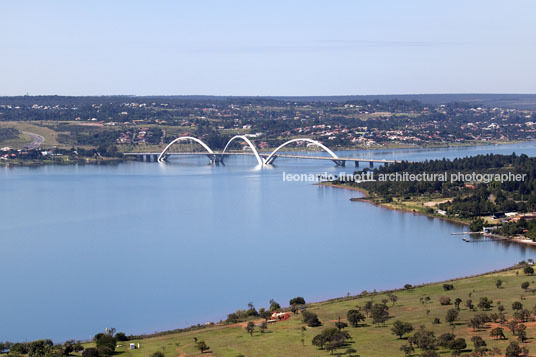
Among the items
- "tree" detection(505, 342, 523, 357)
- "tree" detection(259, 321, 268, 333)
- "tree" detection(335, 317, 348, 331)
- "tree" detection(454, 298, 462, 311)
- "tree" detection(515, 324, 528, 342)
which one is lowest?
"tree" detection(259, 321, 268, 333)

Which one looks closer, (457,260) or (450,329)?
(450,329)

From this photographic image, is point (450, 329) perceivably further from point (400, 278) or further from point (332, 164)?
point (332, 164)

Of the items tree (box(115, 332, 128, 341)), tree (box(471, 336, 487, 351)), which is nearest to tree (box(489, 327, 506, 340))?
tree (box(471, 336, 487, 351))

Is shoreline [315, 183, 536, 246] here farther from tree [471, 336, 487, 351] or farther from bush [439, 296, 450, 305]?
tree [471, 336, 487, 351]

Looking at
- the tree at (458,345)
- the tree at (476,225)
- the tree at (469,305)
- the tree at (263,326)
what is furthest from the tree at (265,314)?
the tree at (476,225)

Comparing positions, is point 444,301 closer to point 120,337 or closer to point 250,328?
point 250,328

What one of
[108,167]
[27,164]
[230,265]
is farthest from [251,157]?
[230,265]
